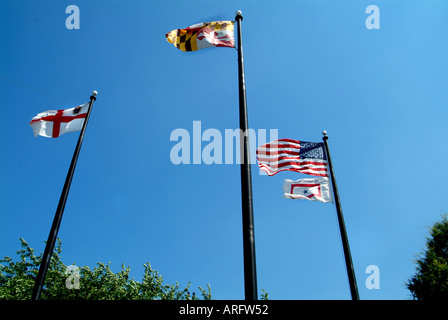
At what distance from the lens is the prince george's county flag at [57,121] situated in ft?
38.7

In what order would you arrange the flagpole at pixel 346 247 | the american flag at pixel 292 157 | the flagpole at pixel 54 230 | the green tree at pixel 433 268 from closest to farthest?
the flagpole at pixel 54 230
the flagpole at pixel 346 247
the american flag at pixel 292 157
the green tree at pixel 433 268

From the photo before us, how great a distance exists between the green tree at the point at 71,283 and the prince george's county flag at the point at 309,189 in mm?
17798

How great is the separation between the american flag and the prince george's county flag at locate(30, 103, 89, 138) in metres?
7.39

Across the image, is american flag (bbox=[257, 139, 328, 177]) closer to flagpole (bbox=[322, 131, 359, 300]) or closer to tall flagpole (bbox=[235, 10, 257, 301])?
flagpole (bbox=[322, 131, 359, 300])

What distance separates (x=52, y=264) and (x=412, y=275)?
2755cm

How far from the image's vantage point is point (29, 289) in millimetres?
21906

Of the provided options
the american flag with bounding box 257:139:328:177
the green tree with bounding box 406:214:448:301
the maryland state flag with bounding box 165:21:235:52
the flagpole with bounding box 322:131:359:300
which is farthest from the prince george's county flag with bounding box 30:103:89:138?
the green tree with bounding box 406:214:448:301

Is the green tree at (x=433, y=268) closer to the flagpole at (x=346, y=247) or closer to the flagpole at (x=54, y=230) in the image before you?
the flagpole at (x=346, y=247)

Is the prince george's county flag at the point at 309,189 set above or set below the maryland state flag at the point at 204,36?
below

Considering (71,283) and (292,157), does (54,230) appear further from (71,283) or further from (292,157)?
(71,283)

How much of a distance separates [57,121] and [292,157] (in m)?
9.70

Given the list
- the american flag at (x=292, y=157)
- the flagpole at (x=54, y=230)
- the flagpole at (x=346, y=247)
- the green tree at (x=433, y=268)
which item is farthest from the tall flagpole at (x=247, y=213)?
the green tree at (x=433, y=268)

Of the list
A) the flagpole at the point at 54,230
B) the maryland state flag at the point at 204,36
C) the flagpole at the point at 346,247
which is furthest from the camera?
the maryland state flag at the point at 204,36

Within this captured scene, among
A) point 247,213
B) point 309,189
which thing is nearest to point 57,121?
point 247,213
